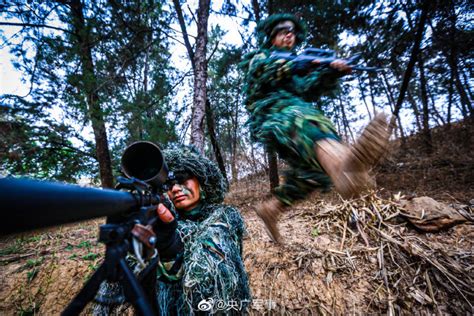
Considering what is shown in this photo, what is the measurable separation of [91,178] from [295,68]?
6.24 m

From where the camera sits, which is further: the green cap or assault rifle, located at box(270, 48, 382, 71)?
the green cap

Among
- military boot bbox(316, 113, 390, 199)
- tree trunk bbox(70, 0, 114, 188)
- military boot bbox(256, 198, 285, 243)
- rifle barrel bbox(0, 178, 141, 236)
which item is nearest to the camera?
rifle barrel bbox(0, 178, 141, 236)

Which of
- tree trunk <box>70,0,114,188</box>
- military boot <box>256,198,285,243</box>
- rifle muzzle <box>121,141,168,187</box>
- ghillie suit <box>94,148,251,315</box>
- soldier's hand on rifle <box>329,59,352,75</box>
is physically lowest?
ghillie suit <box>94,148,251,315</box>

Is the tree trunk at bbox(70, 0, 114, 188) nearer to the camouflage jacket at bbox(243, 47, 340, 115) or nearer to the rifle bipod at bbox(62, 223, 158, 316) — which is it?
the camouflage jacket at bbox(243, 47, 340, 115)

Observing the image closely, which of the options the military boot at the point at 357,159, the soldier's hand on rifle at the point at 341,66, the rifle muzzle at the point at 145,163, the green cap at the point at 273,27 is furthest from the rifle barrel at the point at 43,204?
the green cap at the point at 273,27

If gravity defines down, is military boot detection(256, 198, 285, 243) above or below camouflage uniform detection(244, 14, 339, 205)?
below

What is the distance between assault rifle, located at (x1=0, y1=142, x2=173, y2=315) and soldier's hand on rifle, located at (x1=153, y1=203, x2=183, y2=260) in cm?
14

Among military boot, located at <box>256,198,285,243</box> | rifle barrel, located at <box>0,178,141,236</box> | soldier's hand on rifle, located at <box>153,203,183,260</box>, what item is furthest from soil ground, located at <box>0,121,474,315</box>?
rifle barrel, located at <box>0,178,141,236</box>

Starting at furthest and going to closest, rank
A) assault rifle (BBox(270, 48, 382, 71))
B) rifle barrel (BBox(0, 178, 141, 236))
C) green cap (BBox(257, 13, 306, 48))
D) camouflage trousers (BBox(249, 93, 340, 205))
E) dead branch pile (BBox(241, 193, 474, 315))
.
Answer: dead branch pile (BBox(241, 193, 474, 315)) < green cap (BBox(257, 13, 306, 48)) < assault rifle (BBox(270, 48, 382, 71)) < camouflage trousers (BBox(249, 93, 340, 205)) < rifle barrel (BBox(0, 178, 141, 236))

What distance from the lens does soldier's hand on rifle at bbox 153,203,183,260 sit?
107cm

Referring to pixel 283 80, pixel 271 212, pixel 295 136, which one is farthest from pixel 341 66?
pixel 271 212

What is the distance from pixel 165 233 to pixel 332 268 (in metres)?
2.05

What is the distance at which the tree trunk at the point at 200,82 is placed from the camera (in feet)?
9.69

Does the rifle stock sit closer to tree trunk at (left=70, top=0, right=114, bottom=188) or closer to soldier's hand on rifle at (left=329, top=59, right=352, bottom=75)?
soldier's hand on rifle at (left=329, top=59, right=352, bottom=75)
